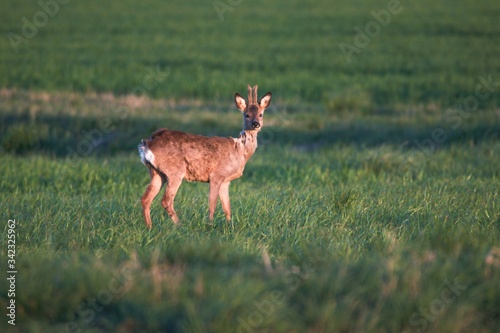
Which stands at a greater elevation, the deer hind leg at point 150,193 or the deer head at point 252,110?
the deer head at point 252,110

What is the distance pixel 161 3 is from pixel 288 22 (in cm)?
1625

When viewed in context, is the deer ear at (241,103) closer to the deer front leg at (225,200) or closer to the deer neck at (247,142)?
the deer neck at (247,142)

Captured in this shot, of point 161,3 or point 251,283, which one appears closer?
point 251,283

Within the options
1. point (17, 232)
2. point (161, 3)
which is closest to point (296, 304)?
point (17, 232)

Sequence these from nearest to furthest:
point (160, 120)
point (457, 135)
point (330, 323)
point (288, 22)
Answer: point (330, 323)
point (457, 135)
point (160, 120)
point (288, 22)

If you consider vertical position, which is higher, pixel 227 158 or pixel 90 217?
pixel 227 158

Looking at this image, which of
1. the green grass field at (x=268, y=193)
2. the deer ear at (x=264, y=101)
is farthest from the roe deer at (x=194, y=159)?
the green grass field at (x=268, y=193)

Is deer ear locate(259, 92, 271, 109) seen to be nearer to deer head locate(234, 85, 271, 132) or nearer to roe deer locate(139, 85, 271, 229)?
deer head locate(234, 85, 271, 132)

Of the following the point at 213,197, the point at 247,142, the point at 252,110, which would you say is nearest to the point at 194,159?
the point at 213,197

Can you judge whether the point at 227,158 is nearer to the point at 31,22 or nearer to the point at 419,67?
the point at 419,67

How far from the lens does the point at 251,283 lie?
16.3ft

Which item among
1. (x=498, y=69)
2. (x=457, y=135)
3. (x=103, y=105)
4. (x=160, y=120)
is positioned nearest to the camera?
(x=457, y=135)

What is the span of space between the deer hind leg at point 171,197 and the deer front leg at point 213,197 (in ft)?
1.33

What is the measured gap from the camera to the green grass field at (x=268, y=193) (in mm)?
4910
